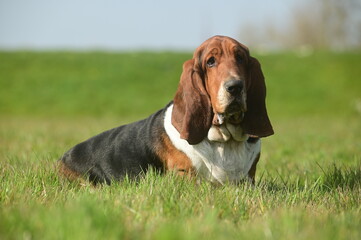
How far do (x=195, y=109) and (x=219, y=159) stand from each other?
0.50 m

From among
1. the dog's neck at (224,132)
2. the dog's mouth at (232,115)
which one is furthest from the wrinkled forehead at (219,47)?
the dog's neck at (224,132)

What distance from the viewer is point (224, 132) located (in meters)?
4.23

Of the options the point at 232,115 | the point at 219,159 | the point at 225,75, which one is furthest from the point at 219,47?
the point at 219,159

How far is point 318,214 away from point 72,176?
2648mm

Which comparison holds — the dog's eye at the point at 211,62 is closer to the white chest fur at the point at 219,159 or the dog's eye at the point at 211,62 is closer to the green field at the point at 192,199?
the white chest fur at the point at 219,159

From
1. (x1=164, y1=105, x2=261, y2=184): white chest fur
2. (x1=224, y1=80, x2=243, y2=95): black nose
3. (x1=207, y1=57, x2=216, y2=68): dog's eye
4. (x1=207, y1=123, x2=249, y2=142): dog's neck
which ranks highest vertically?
(x1=207, y1=57, x2=216, y2=68): dog's eye

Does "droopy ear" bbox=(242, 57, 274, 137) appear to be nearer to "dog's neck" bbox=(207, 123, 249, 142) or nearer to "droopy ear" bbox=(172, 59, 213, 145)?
"dog's neck" bbox=(207, 123, 249, 142)

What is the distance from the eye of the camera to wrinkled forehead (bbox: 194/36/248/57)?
159 inches

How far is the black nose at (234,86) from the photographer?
3.77 metres

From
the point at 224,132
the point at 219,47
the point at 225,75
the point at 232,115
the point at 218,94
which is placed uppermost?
the point at 219,47

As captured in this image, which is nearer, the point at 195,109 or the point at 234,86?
the point at 234,86

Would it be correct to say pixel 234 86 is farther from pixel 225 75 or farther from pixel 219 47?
pixel 219 47

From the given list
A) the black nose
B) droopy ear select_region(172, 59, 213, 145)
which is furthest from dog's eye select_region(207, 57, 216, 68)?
the black nose

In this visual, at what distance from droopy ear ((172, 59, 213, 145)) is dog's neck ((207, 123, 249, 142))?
0.19ft
